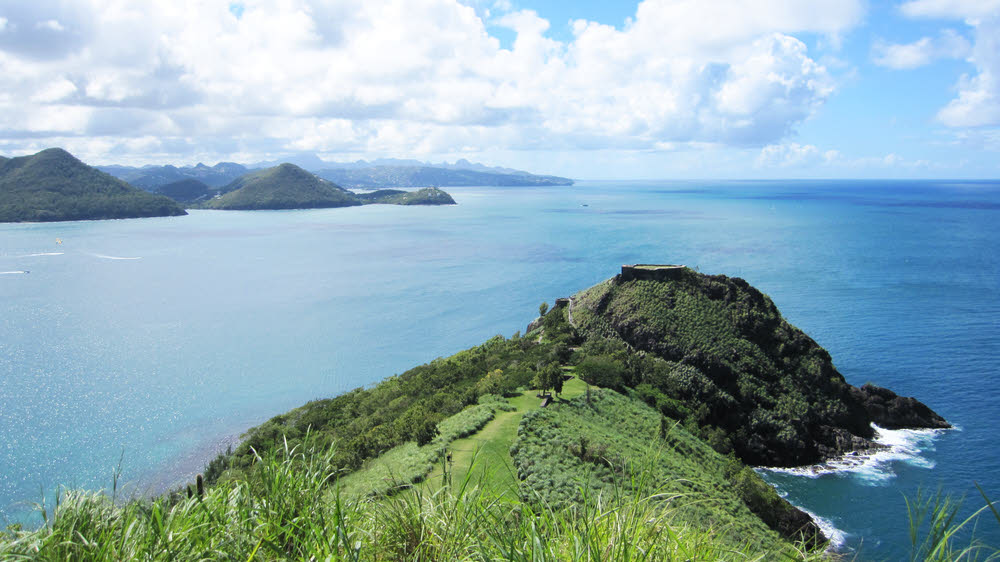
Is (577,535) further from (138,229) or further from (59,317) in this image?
(138,229)

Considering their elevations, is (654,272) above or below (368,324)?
above

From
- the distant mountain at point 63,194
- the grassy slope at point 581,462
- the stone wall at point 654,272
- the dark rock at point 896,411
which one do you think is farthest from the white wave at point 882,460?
the distant mountain at point 63,194

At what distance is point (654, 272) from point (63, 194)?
202051 millimetres

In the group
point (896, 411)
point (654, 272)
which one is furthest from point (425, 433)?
point (896, 411)

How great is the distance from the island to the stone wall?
0.19 metres

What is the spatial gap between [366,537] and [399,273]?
301ft

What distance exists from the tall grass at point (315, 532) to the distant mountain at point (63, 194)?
202m

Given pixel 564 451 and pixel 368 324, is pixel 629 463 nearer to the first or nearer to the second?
pixel 564 451

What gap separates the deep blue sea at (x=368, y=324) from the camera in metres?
35.8

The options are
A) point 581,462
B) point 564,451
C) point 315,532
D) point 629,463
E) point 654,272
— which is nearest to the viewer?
point 315,532

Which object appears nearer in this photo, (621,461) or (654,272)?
(621,461)

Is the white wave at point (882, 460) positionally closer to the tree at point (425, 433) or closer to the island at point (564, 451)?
the island at point (564, 451)

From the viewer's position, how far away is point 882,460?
122ft

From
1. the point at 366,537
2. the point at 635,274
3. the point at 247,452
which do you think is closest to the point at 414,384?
the point at 247,452
